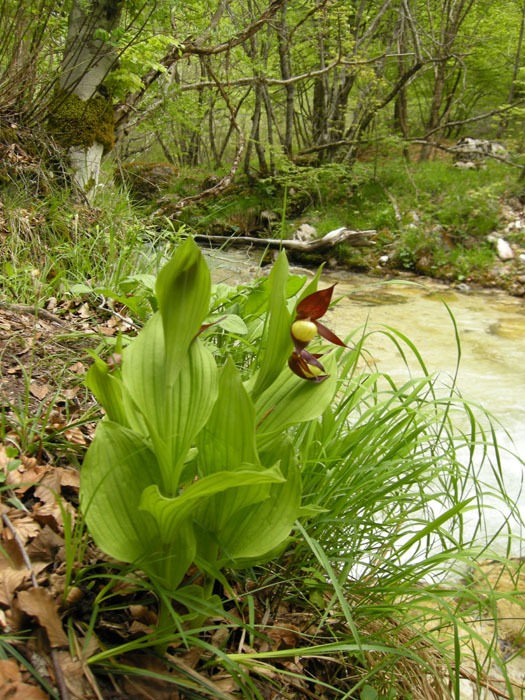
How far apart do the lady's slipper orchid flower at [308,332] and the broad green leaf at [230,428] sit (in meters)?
0.13

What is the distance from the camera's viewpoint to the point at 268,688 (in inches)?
33.8

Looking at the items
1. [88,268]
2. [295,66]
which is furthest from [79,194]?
A: [295,66]

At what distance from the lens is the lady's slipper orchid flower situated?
2.54 ft

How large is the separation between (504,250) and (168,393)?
7.10 meters

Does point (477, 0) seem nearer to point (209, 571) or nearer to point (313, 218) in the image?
point (313, 218)

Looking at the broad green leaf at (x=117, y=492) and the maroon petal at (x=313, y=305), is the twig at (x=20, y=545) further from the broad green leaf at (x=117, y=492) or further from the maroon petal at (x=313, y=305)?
the maroon petal at (x=313, y=305)

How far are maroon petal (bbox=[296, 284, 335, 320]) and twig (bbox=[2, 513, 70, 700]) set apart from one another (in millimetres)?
675

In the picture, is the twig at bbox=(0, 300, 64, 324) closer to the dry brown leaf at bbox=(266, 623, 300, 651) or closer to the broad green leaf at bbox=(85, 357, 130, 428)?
the broad green leaf at bbox=(85, 357, 130, 428)

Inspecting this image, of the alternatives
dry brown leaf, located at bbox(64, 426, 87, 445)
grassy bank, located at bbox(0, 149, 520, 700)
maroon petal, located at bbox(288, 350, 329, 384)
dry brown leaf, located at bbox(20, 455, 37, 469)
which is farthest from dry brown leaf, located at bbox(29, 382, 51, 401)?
maroon petal, located at bbox(288, 350, 329, 384)

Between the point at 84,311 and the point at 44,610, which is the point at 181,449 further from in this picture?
the point at 84,311

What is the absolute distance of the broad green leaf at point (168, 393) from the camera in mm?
720

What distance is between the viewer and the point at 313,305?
0.78 metres

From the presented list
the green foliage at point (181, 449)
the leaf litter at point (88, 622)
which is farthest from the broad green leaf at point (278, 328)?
the leaf litter at point (88, 622)

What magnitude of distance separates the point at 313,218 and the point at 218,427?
7386 mm
